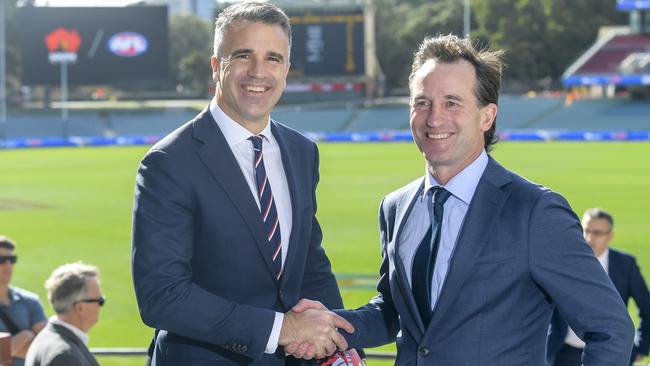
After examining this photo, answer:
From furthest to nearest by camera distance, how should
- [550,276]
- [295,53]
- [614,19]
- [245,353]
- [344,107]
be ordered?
→ 1. [614,19]
2. [344,107]
3. [295,53]
4. [245,353]
5. [550,276]

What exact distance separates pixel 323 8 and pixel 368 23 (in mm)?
3570

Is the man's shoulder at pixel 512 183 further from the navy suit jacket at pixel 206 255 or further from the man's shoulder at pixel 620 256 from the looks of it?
the man's shoulder at pixel 620 256

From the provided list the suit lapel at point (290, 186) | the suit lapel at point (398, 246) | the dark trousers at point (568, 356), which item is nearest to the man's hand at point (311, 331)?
the suit lapel at point (290, 186)

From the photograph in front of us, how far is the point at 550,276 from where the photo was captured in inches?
124

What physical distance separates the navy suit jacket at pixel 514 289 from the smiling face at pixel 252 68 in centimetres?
70

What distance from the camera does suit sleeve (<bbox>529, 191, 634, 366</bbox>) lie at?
3096 mm

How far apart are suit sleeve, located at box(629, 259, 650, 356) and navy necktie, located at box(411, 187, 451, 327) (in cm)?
458

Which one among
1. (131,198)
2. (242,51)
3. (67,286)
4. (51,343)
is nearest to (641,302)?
(67,286)

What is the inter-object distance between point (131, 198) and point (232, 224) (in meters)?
24.3

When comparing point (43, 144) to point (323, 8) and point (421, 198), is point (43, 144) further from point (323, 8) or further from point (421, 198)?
point (421, 198)

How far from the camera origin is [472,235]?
10.9ft

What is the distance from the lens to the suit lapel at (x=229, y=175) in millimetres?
3553

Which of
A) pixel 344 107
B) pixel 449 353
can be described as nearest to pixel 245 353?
pixel 449 353

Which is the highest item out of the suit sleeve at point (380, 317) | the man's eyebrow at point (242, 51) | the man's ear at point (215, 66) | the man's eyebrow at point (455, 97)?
the man's eyebrow at point (242, 51)
